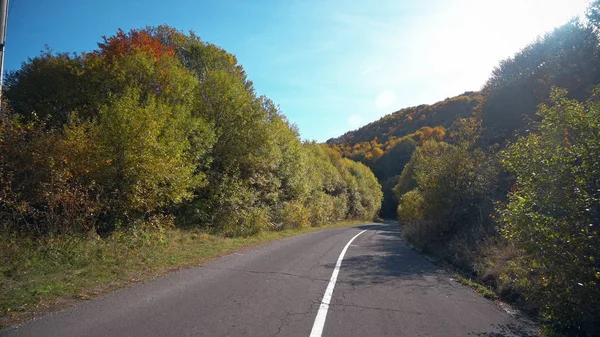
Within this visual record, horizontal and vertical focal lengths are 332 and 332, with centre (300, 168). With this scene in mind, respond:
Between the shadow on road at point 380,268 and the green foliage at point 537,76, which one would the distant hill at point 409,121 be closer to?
the green foliage at point 537,76

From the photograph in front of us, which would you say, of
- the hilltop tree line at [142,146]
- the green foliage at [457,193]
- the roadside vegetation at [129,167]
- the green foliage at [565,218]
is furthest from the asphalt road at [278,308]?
the green foliage at [457,193]

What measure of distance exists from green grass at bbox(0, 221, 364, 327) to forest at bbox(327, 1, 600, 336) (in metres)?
7.64

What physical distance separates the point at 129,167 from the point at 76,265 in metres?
3.62

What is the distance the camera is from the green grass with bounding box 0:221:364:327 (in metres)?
5.55

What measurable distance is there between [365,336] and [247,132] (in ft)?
48.0

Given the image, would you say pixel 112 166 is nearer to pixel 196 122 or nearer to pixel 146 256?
pixel 146 256

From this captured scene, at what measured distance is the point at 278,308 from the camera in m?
5.63

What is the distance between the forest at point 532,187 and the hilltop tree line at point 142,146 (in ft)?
29.9

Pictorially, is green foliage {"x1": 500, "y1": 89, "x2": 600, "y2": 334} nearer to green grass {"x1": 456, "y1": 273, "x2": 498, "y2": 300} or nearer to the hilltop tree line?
green grass {"x1": 456, "y1": 273, "x2": 498, "y2": 300}

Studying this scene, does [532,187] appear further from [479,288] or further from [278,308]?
[278,308]

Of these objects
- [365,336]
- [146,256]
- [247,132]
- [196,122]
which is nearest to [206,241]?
[146,256]

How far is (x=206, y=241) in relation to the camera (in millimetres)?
13445

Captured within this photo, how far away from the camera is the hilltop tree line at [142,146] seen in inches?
378


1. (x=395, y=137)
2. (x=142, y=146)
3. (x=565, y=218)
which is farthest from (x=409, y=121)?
(x=565, y=218)
